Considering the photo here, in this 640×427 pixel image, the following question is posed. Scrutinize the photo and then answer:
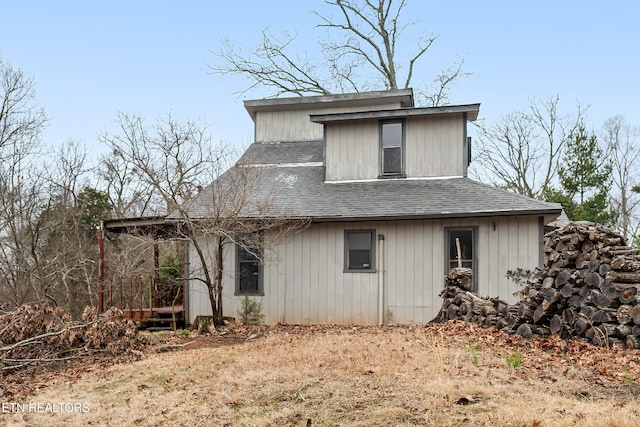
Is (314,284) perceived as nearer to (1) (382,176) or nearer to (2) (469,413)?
(1) (382,176)

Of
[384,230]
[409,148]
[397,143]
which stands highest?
[397,143]

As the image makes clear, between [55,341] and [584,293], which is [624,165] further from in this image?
[55,341]

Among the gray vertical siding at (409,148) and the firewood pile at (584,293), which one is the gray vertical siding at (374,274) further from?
the firewood pile at (584,293)

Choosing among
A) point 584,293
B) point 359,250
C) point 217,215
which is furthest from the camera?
point 359,250

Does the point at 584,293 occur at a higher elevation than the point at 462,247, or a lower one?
lower

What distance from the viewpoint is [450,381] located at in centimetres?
550

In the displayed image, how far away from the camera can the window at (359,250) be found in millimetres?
12859

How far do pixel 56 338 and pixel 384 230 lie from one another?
694cm

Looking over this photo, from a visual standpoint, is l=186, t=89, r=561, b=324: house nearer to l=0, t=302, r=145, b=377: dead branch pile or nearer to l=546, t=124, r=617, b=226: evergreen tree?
l=0, t=302, r=145, b=377: dead branch pile

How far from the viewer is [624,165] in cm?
2844

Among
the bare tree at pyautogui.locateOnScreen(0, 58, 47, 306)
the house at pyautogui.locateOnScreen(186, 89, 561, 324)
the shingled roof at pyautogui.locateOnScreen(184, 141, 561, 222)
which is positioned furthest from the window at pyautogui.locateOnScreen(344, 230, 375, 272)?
the bare tree at pyautogui.locateOnScreen(0, 58, 47, 306)

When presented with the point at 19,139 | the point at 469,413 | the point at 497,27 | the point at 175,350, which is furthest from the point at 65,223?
the point at 469,413

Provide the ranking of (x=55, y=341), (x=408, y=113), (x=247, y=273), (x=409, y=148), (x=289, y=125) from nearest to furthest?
1. (x=55, y=341)
2. (x=247, y=273)
3. (x=408, y=113)
4. (x=409, y=148)
5. (x=289, y=125)

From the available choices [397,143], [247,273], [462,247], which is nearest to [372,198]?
[397,143]
